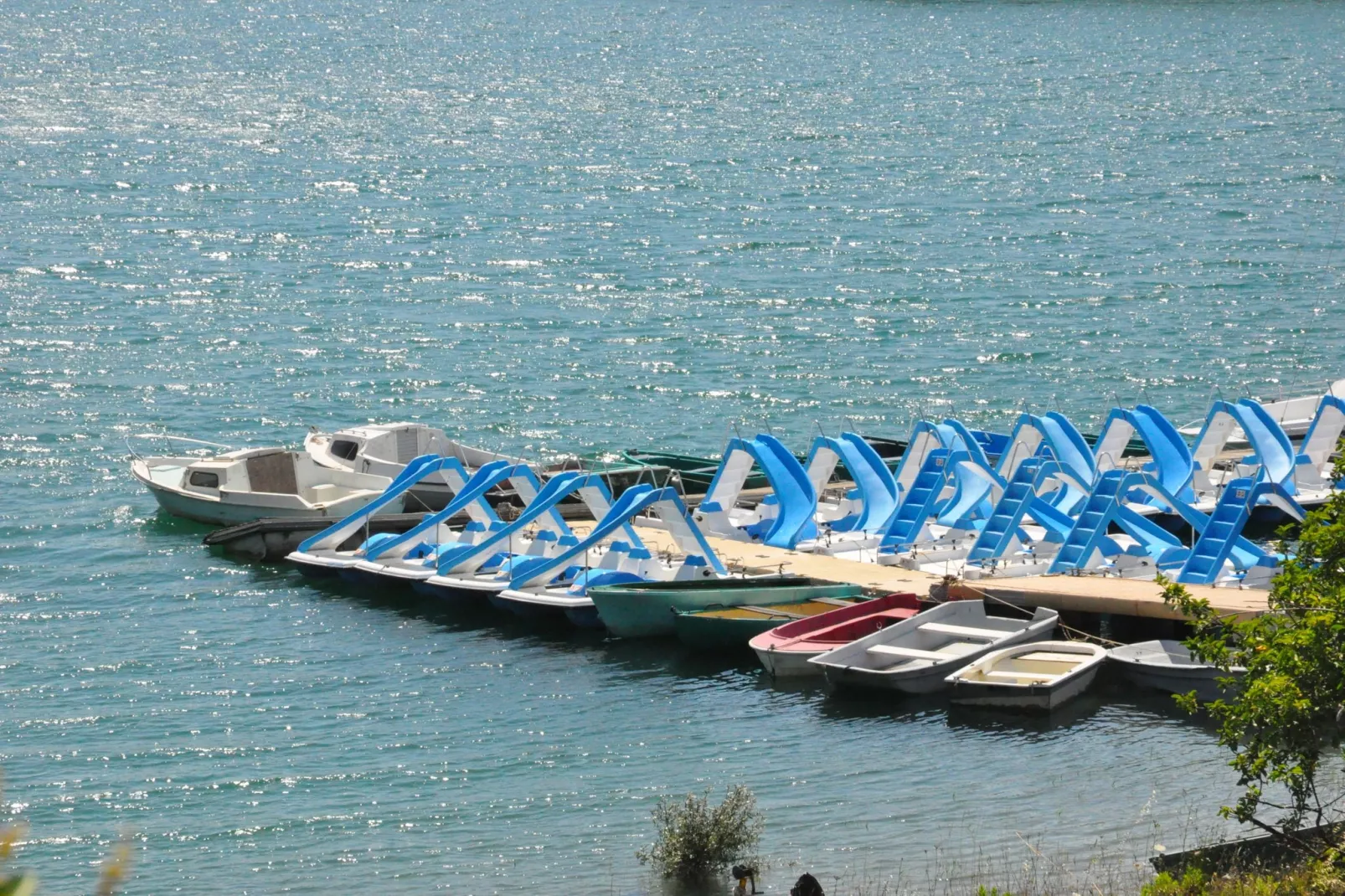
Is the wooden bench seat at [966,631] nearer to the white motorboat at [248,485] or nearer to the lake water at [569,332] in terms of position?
the lake water at [569,332]

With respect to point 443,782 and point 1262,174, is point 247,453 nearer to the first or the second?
point 443,782

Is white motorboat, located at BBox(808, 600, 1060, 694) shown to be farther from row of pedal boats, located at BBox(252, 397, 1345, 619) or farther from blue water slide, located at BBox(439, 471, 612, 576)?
blue water slide, located at BBox(439, 471, 612, 576)

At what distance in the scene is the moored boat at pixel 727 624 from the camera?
32969mm

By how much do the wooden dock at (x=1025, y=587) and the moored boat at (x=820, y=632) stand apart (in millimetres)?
1072

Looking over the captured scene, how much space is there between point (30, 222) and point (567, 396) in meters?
40.1

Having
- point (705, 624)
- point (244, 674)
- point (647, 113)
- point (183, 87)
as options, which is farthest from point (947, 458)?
point (183, 87)

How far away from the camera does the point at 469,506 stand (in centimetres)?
3981

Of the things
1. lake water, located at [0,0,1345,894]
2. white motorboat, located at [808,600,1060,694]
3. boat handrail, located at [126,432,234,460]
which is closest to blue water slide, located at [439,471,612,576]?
lake water, located at [0,0,1345,894]

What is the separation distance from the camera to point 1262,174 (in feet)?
316

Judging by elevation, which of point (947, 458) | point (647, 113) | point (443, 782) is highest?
point (647, 113)

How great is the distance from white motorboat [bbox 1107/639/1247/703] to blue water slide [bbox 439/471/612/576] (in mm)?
12032

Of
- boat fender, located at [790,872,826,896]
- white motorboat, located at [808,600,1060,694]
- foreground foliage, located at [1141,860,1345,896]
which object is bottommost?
white motorboat, located at [808,600,1060,694]

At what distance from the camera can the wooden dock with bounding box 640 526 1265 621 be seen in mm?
32000

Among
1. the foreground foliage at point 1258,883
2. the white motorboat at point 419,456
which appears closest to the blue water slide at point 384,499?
the white motorboat at point 419,456
